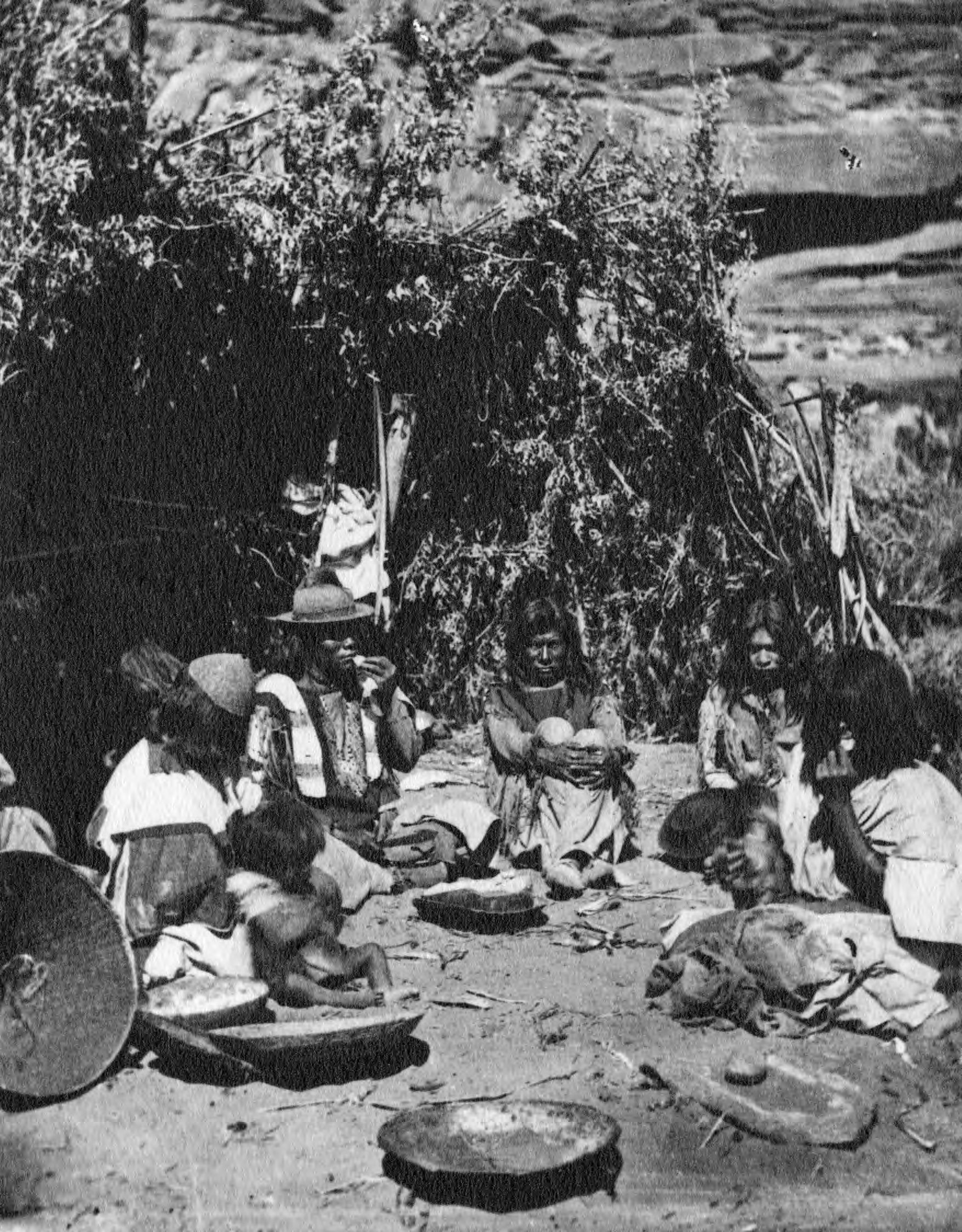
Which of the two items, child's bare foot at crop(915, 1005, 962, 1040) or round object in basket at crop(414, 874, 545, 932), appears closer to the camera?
child's bare foot at crop(915, 1005, 962, 1040)

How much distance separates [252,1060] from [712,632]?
4.05 m

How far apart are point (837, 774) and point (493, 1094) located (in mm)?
1478

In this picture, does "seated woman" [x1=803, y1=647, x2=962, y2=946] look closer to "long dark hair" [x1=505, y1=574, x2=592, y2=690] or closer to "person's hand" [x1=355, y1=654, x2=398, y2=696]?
"long dark hair" [x1=505, y1=574, x2=592, y2=690]

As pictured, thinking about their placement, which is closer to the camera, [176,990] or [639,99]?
[176,990]

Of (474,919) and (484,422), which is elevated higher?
(484,422)

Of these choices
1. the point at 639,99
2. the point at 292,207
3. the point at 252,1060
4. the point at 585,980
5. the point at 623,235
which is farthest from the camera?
the point at 639,99

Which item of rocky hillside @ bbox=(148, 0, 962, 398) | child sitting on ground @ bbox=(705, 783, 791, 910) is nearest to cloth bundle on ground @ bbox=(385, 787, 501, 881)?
child sitting on ground @ bbox=(705, 783, 791, 910)

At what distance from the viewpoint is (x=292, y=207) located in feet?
19.8

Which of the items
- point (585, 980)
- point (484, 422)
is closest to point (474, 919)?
point (585, 980)

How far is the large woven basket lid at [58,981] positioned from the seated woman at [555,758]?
2106mm

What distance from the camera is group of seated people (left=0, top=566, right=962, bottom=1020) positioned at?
425 centimetres

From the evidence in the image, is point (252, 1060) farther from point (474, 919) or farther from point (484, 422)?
point (484, 422)

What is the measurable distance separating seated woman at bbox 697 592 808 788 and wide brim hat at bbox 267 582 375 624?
1.52m

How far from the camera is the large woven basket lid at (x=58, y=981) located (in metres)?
3.63
